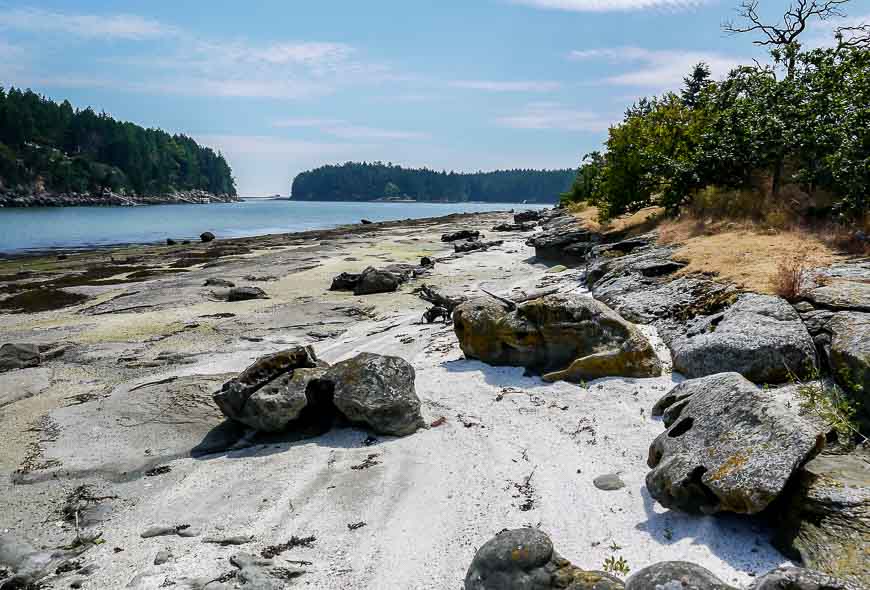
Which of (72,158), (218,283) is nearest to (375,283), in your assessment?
(218,283)

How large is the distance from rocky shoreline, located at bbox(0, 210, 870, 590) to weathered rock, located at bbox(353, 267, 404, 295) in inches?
244

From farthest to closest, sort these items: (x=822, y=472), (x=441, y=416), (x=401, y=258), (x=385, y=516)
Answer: (x=401, y=258), (x=441, y=416), (x=385, y=516), (x=822, y=472)

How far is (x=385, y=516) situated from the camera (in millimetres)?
6219

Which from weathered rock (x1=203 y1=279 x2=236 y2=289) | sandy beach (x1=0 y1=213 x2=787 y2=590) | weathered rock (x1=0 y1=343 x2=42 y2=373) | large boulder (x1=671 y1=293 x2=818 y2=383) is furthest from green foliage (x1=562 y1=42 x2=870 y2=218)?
weathered rock (x1=0 y1=343 x2=42 y2=373)

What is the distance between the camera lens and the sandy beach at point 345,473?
5387 mm

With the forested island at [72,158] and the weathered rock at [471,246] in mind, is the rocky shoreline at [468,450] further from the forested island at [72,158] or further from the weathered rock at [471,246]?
the forested island at [72,158]

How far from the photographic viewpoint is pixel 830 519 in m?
4.61

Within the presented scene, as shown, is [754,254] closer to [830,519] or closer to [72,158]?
[830,519]

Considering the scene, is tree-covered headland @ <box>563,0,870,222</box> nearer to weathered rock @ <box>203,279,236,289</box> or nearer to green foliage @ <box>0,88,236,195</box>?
weathered rock @ <box>203,279,236,289</box>

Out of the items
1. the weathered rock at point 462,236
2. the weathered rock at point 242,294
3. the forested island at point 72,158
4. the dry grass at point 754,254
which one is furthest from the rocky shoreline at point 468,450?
the forested island at point 72,158

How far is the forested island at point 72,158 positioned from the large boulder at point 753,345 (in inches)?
5480

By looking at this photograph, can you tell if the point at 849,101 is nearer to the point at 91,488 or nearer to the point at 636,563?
the point at 636,563

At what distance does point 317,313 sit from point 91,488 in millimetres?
10766

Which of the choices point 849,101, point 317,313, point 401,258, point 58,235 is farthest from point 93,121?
point 849,101
